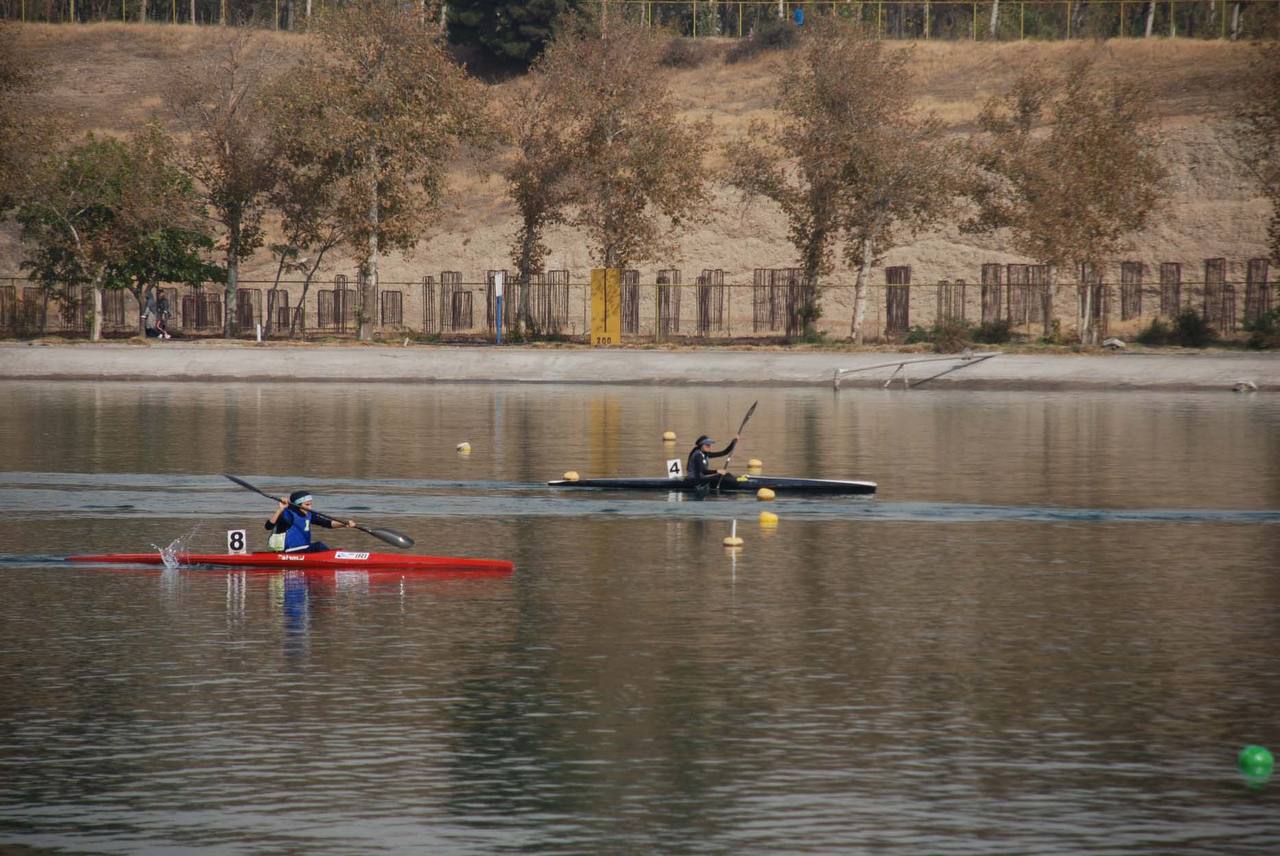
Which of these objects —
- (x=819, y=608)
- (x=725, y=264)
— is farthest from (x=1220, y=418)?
(x=725, y=264)

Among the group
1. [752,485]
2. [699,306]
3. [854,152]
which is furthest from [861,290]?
[752,485]

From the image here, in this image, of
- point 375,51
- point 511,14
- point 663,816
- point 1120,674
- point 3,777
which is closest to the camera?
point 663,816

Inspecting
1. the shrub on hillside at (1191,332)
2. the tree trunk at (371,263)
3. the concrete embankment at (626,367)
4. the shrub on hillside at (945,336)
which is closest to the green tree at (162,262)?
the tree trunk at (371,263)

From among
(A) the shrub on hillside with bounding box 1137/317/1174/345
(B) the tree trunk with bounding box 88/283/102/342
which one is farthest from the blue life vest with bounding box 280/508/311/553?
(A) the shrub on hillside with bounding box 1137/317/1174/345

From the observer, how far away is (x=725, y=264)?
10300cm

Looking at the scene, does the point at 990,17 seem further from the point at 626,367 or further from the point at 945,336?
the point at 626,367

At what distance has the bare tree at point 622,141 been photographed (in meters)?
75.0

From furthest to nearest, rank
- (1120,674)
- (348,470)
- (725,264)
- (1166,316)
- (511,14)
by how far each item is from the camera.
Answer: (511,14)
(725,264)
(1166,316)
(348,470)
(1120,674)

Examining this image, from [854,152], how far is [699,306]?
13.2m

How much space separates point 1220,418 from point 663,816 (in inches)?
1542

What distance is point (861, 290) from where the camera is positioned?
2982 inches

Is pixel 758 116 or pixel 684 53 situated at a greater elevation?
pixel 684 53

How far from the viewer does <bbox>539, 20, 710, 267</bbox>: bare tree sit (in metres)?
75.0

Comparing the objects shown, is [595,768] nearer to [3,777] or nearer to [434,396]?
[3,777]
